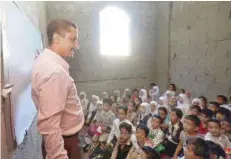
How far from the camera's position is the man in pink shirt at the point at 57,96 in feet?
4.14

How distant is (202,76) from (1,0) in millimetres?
5177

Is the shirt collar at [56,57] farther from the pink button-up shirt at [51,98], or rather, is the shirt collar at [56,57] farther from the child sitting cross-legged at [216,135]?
the child sitting cross-legged at [216,135]

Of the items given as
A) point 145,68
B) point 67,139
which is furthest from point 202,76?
point 67,139

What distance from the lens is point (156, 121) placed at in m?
3.23

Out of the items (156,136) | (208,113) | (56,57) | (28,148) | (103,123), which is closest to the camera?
(56,57)

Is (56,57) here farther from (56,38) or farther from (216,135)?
(216,135)

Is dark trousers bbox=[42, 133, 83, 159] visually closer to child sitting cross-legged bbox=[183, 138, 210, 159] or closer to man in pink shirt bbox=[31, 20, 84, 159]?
man in pink shirt bbox=[31, 20, 84, 159]

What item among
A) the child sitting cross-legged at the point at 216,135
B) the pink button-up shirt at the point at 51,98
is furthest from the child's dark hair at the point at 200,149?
the pink button-up shirt at the point at 51,98

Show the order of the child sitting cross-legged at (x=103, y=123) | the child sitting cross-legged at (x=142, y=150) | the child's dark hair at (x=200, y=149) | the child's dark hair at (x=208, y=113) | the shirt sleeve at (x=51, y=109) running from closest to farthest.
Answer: the shirt sleeve at (x=51, y=109) → the child's dark hair at (x=200, y=149) → the child sitting cross-legged at (x=142, y=150) → the child's dark hair at (x=208, y=113) → the child sitting cross-legged at (x=103, y=123)

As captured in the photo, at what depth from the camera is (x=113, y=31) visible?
7.33 m

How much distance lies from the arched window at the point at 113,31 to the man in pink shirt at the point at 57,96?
5898 mm

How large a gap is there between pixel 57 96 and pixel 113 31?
623 cm


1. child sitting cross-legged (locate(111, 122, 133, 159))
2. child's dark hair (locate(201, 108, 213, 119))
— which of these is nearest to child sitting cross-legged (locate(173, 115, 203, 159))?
child sitting cross-legged (locate(111, 122, 133, 159))

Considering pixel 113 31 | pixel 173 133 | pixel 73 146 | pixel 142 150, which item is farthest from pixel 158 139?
pixel 113 31
